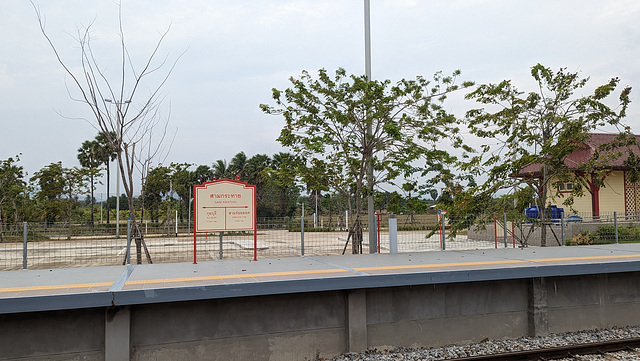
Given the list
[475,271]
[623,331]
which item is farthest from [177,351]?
[623,331]

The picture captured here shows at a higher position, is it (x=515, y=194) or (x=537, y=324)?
(x=515, y=194)

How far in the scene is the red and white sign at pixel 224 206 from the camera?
10.8 m

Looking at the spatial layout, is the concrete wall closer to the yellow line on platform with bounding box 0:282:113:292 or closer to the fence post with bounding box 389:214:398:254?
the yellow line on platform with bounding box 0:282:113:292

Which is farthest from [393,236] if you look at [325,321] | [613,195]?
[613,195]

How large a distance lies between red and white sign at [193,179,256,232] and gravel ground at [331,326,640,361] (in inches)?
169

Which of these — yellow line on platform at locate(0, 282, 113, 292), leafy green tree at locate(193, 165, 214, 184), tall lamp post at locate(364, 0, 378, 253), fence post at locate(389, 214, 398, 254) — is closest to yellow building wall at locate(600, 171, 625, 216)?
tall lamp post at locate(364, 0, 378, 253)

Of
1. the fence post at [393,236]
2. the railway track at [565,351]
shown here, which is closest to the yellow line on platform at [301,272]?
the railway track at [565,351]

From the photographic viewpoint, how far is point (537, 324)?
30.1ft

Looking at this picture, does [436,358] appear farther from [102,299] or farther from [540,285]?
[102,299]

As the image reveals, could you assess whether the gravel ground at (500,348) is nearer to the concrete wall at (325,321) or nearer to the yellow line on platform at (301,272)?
the concrete wall at (325,321)

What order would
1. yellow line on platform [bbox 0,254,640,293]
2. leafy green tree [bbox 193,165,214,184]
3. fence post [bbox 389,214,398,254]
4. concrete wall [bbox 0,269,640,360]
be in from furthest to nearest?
leafy green tree [bbox 193,165,214,184] < fence post [bbox 389,214,398,254] < yellow line on platform [bbox 0,254,640,293] < concrete wall [bbox 0,269,640,360]

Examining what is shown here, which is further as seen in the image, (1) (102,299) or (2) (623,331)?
(2) (623,331)

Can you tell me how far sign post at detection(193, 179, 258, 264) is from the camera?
1082 cm

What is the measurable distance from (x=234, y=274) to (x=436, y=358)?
3.72m
